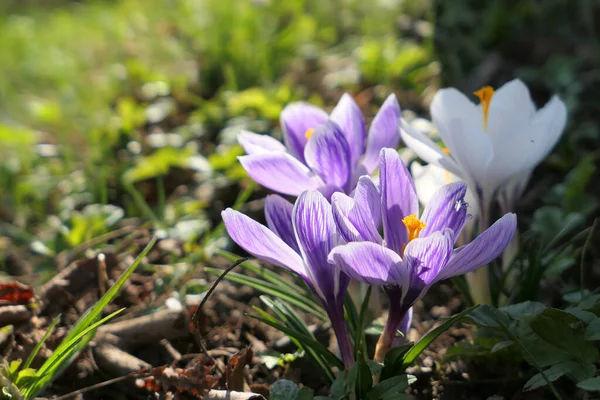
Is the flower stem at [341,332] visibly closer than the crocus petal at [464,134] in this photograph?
Yes

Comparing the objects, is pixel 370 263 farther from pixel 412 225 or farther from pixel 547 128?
pixel 547 128

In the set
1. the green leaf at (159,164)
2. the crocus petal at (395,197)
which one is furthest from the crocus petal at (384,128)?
the green leaf at (159,164)

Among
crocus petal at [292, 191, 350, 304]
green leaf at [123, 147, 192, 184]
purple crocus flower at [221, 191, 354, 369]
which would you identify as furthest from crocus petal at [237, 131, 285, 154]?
green leaf at [123, 147, 192, 184]

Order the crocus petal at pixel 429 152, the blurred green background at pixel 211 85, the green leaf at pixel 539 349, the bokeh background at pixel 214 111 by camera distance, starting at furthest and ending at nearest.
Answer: the blurred green background at pixel 211 85
the bokeh background at pixel 214 111
the crocus petal at pixel 429 152
the green leaf at pixel 539 349

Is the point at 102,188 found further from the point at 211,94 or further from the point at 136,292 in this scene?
the point at 211,94

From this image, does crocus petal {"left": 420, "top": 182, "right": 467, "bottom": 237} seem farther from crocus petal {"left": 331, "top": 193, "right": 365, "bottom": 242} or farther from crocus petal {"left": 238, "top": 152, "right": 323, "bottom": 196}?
crocus petal {"left": 238, "top": 152, "right": 323, "bottom": 196}

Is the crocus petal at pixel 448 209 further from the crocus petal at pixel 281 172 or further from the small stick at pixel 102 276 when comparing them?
the small stick at pixel 102 276

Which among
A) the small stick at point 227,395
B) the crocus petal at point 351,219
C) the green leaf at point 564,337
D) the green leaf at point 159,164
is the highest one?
the crocus petal at point 351,219

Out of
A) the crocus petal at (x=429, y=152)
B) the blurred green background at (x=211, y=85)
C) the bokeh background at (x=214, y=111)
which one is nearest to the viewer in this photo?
the crocus petal at (x=429, y=152)
